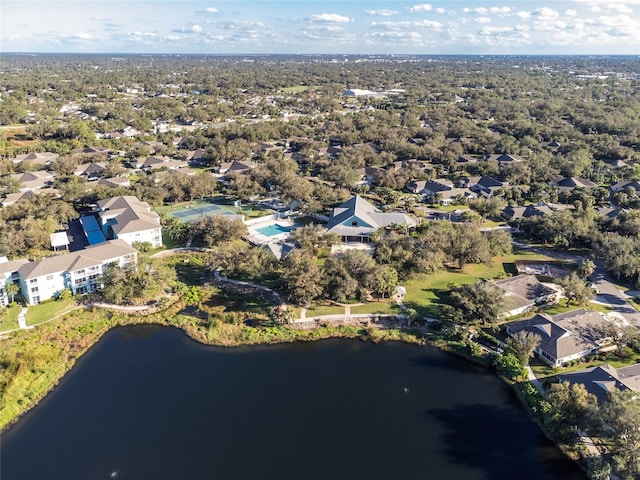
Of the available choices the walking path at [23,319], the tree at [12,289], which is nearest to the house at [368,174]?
the tree at [12,289]

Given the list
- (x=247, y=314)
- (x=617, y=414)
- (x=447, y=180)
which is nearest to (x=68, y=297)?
(x=247, y=314)

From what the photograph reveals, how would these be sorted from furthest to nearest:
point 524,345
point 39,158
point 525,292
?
point 39,158 < point 525,292 < point 524,345

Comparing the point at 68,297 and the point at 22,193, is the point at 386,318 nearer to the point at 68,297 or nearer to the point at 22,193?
the point at 68,297

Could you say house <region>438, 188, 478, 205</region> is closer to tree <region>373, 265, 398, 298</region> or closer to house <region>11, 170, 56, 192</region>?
tree <region>373, 265, 398, 298</region>

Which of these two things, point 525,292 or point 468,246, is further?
point 468,246

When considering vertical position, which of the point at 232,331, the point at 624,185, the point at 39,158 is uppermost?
the point at 39,158

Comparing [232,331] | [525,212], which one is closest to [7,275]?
[232,331]

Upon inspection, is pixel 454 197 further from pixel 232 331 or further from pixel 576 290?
pixel 232 331

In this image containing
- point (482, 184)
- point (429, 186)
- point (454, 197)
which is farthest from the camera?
point (482, 184)
